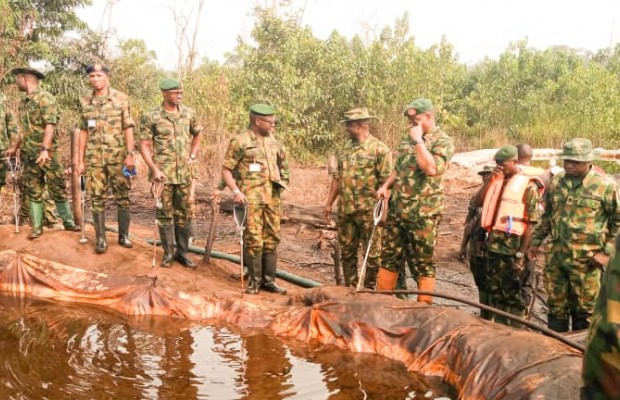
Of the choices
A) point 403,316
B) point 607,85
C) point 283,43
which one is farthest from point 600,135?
point 403,316

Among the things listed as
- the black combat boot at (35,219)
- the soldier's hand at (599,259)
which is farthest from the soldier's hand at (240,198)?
the soldier's hand at (599,259)

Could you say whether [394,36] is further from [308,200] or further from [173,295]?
[173,295]

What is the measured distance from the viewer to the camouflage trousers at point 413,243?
4.63 meters

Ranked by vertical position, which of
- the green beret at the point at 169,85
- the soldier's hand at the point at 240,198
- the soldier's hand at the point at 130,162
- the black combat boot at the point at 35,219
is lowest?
the black combat boot at the point at 35,219

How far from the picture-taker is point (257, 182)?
5.30 meters

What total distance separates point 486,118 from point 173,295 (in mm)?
20274

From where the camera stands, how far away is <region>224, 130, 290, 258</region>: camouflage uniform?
208 inches

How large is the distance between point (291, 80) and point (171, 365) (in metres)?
11.3

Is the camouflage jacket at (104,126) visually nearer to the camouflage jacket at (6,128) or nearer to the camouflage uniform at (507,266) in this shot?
the camouflage jacket at (6,128)

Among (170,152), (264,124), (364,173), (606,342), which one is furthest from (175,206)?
(606,342)

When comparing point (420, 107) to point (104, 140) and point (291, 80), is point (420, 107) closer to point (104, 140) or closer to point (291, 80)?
point (104, 140)

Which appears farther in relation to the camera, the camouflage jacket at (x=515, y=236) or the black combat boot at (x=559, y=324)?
the camouflage jacket at (x=515, y=236)

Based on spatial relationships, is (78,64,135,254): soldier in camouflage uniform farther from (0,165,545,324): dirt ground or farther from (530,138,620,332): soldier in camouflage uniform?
(530,138,620,332): soldier in camouflage uniform

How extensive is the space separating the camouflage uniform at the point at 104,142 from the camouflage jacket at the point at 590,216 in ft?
14.0
